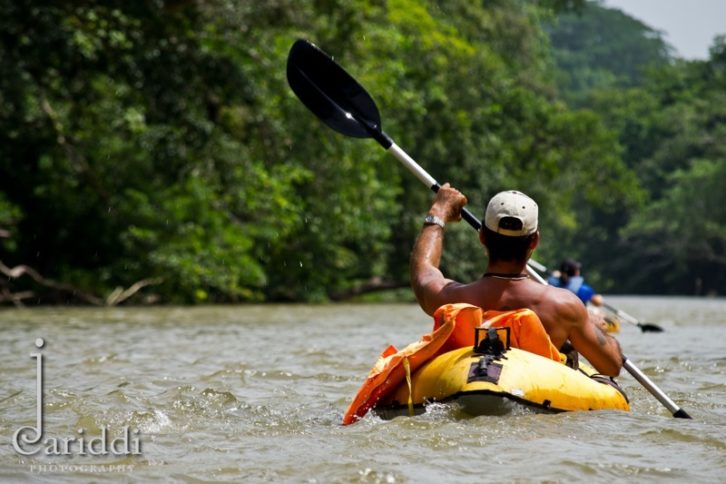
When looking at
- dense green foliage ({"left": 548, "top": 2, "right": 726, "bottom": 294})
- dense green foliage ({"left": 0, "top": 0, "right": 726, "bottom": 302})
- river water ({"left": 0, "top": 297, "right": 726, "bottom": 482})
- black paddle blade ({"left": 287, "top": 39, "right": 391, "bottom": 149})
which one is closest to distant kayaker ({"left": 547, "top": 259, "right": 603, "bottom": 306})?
river water ({"left": 0, "top": 297, "right": 726, "bottom": 482})

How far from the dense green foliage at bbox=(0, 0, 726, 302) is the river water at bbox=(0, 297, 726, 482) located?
23.7 feet

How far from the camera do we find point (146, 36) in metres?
16.7

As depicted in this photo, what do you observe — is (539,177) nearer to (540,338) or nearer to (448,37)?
(448,37)

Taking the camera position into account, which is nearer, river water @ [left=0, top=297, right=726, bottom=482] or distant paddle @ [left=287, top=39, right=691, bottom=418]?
river water @ [left=0, top=297, right=726, bottom=482]

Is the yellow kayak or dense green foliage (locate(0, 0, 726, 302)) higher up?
dense green foliage (locate(0, 0, 726, 302))

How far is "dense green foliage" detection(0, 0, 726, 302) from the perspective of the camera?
661 inches

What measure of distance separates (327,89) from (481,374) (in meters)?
2.59

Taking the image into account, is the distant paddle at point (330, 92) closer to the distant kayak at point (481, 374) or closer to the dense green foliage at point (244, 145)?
the distant kayak at point (481, 374)

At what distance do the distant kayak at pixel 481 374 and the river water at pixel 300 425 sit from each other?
0.25 feet

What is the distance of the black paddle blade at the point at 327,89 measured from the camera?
22.1 feet

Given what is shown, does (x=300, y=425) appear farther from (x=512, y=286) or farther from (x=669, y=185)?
(x=669, y=185)

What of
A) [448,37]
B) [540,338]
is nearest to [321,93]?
[540,338]

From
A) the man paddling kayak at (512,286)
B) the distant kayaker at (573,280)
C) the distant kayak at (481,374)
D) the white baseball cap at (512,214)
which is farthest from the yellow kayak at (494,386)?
the distant kayaker at (573,280)

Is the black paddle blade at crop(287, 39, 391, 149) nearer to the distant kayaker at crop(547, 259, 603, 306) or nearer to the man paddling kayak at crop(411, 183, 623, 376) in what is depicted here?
the man paddling kayak at crop(411, 183, 623, 376)
